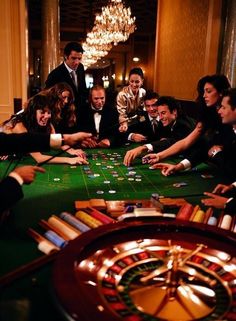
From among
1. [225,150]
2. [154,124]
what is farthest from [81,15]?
[225,150]

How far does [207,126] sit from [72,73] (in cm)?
198

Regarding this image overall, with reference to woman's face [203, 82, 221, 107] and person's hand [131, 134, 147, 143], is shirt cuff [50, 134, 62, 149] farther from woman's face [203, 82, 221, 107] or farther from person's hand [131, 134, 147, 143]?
person's hand [131, 134, 147, 143]

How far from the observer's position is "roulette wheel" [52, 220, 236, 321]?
94 centimetres

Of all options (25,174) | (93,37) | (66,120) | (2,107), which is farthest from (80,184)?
(93,37)

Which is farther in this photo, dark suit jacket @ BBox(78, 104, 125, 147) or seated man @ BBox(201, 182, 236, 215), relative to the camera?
dark suit jacket @ BBox(78, 104, 125, 147)

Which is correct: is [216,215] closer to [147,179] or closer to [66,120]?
[147,179]

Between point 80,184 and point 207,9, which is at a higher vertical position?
point 207,9

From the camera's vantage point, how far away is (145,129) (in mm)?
4160

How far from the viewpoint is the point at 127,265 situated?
1.20 metres

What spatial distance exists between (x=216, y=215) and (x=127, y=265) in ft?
2.28

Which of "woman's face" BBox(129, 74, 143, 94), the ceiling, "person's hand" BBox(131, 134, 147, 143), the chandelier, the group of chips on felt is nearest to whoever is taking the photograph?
the group of chips on felt

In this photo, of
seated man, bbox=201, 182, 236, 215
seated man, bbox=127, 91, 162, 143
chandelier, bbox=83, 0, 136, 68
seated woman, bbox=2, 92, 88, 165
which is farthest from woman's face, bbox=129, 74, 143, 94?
chandelier, bbox=83, 0, 136, 68

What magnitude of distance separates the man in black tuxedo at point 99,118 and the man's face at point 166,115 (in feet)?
1.58

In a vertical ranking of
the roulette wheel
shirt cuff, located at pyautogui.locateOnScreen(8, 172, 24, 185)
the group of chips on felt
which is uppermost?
shirt cuff, located at pyautogui.locateOnScreen(8, 172, 24, 185)
